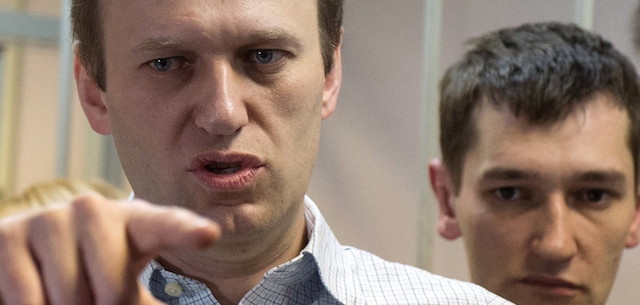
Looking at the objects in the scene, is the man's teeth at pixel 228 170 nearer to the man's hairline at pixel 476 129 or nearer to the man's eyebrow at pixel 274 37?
the man's eyebrow at pixel 274 37

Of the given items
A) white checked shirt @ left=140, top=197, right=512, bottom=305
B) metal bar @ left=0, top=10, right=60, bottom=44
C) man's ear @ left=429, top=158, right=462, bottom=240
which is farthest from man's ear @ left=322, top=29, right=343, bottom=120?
metal bar @ left=0, top=10, right=60, bottom=44

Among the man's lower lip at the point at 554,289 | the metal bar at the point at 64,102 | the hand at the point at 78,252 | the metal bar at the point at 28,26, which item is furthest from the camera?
the metal bar at the point at 28,26

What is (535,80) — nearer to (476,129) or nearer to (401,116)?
(476,129)

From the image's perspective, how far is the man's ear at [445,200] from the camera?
1.30 m

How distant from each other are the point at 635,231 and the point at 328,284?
2.04ft

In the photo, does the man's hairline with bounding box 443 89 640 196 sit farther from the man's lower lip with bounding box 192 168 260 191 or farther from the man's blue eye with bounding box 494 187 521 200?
the man's lower lip with bounding box 192 168 260 191

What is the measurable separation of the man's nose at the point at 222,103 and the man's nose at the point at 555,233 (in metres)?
0.54

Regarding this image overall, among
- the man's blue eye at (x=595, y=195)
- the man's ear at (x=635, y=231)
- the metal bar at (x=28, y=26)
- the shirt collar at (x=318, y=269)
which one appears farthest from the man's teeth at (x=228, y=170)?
the metal bar at (x=28, y=26)

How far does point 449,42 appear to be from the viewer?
168cm

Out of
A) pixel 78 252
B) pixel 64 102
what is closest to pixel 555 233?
pixel 78 252

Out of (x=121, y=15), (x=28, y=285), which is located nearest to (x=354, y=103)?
(x=121, y=15)

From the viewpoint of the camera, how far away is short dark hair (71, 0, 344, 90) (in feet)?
3.11

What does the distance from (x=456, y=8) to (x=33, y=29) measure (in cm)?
145

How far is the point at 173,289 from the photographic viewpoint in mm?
893
